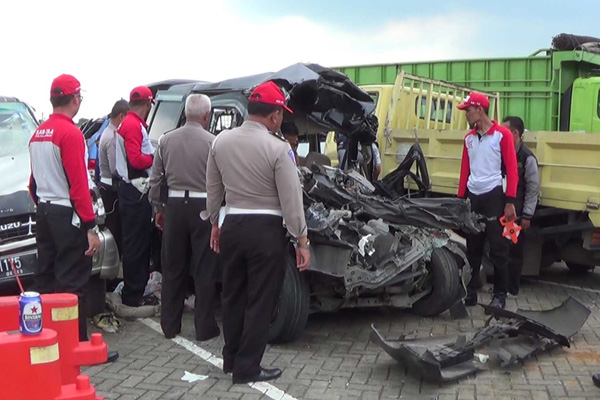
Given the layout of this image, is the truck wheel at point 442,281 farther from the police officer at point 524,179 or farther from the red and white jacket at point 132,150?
the red and white jacket at point 132,150

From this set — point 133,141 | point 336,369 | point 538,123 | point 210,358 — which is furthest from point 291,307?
point 538,123

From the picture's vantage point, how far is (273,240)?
4.71 meters

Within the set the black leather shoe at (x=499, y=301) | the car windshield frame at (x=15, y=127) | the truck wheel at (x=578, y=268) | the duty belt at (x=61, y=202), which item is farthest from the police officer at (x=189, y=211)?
the truck wheel at (x=578, y=268)

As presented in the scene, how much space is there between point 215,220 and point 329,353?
4.94 feet

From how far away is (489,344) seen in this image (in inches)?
212

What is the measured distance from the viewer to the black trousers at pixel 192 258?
18.6 feet

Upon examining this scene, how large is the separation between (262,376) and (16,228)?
2279mm

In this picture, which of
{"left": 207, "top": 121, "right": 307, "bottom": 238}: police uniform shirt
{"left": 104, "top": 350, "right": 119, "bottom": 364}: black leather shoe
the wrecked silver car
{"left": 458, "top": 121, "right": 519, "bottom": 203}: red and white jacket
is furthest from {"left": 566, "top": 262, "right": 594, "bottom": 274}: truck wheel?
{"left": 104, "top": 350, "right": 119, "bottom": 364}: black leather shoe

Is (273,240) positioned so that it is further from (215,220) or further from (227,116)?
(227,116)

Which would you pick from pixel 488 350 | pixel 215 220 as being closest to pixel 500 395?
pixel 488 350

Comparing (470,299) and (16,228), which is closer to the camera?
(16,228)

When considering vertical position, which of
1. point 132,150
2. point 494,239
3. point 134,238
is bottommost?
point 494,239

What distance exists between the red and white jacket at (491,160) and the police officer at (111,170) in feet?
11.1

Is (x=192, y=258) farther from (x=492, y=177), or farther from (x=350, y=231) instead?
(x=492, y=177)
